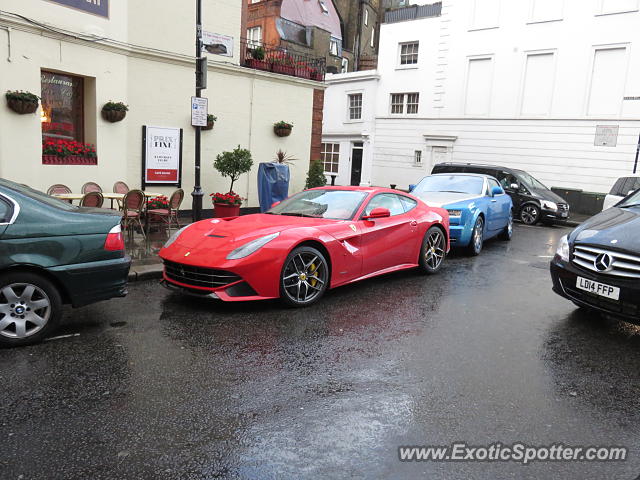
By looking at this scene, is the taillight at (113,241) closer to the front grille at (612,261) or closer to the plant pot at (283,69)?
the front grille at (612,261)

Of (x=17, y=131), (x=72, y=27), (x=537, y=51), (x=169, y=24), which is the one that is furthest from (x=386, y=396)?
(x=537, y=51)

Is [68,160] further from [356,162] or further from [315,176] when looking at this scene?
[356,162]

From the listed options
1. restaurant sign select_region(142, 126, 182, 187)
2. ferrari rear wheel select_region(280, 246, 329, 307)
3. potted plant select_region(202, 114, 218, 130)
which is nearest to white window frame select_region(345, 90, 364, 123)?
potted plant select_region(202, 114, 218, 130)

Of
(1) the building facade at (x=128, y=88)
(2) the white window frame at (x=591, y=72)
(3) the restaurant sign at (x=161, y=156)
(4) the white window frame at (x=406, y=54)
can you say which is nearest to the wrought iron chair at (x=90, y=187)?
(1) the building facade at (x=128, y=88)

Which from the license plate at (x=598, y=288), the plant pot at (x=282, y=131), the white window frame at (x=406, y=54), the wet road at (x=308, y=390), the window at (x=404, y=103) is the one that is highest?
the white window frame at (x=406, y=54)

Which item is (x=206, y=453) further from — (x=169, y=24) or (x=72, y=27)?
(x=169, y=24)

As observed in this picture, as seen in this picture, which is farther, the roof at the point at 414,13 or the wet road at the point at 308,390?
the roof at the point at 414,13

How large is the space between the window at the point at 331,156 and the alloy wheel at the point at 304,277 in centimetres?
2534

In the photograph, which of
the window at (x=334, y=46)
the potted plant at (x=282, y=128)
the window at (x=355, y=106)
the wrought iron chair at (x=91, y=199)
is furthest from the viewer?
the window at (x=334, y=46)

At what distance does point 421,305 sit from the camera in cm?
622

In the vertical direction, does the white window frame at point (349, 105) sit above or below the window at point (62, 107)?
above

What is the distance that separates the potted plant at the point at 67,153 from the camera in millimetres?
10508

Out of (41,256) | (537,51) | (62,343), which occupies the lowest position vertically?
(62,343)

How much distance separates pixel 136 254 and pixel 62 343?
375cm
